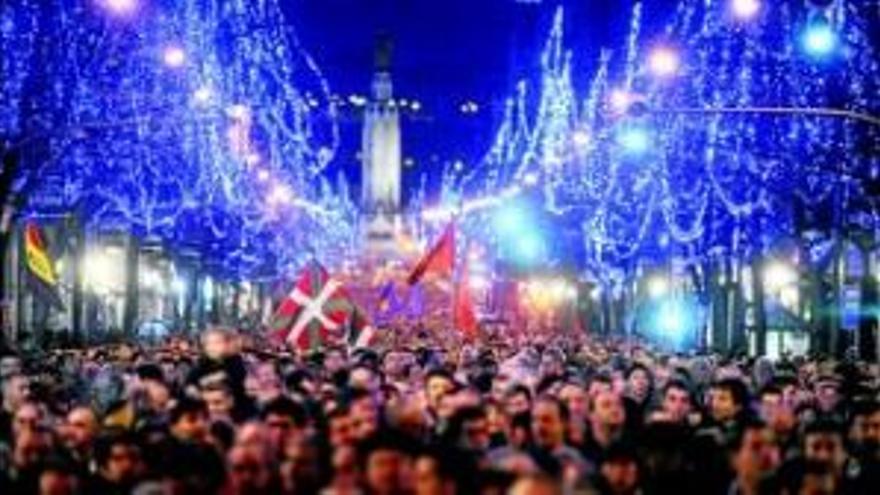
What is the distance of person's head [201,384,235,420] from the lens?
52.1 feet

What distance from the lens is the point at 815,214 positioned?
50156 millimetres

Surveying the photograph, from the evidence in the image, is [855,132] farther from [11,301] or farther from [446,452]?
[446,452]

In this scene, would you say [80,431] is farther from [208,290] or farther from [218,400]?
[208,290]

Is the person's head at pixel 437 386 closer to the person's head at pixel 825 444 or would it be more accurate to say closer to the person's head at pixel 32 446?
the person's head at pixel 825 444

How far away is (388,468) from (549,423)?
385cm

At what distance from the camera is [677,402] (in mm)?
17656

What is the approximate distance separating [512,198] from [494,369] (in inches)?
3325

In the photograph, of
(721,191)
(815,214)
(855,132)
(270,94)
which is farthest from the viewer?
(270,94)

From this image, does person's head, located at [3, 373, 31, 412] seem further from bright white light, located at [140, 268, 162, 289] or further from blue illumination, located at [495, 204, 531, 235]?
blue illumination, located at [495, 204, 531, 235]

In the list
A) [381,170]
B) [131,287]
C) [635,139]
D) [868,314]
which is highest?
[381,170]

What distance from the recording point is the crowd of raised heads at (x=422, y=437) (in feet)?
36.4

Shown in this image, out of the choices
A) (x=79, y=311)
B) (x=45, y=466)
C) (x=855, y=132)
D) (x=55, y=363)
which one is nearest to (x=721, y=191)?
(x=855, y=132)

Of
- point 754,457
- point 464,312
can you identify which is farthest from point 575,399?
point 464,312

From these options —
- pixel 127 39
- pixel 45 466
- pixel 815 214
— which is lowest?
pixel 45 466
